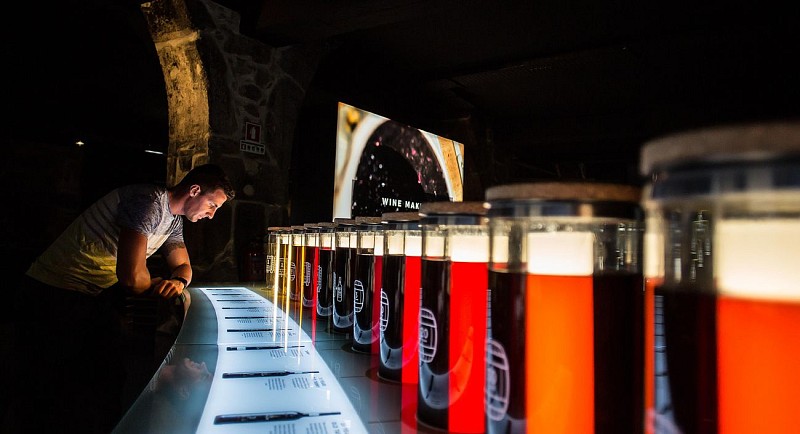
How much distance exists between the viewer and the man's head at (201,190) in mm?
2783

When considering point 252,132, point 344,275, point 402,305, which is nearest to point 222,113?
point 252,132

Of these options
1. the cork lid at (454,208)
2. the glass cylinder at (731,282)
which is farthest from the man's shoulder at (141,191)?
the glass cylinder at (731,282)

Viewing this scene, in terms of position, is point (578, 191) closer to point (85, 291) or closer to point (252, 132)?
point (85, 291)

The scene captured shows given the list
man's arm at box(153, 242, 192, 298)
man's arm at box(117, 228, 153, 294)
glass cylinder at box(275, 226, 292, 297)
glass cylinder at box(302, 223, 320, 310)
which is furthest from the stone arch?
glass cylinder at box(302, 223, 320, 310)

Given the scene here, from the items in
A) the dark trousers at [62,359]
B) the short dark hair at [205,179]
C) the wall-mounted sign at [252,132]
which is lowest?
the dark trousers at [62,359]

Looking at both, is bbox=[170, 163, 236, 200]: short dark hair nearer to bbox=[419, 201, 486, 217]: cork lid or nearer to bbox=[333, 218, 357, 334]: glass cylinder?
bbox=[333, 218, 357, 334]: glass cylinder

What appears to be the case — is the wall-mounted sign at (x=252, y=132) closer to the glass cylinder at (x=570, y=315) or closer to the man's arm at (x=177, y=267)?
the man's arm at (x=177, y=267)

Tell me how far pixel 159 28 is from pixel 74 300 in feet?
7.88

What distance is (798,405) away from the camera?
315mm

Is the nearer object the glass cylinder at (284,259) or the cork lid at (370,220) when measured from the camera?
the cork lid at (370,220)

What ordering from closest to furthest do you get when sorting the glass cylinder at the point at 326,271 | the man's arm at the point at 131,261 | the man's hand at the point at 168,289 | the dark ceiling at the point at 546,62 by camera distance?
the glass cylinder at the point at 326,271 → the man's hand at the point at 168,289 → the man's arm at the point at 131,261 → the dark ceiling at the point at 546,62

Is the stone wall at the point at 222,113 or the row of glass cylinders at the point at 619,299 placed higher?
the stone wall at the point at 222,113

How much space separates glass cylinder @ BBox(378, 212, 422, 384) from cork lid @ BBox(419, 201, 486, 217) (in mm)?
154

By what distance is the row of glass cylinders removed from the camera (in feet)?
1.06
